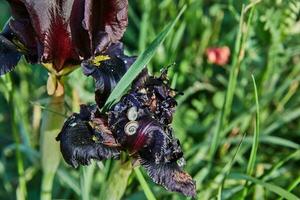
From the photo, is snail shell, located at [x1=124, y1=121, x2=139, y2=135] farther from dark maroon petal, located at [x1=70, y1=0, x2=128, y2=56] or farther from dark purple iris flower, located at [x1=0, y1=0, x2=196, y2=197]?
dark maroon petal, located at [x1=70, y1=0, x2=128, y2=56]

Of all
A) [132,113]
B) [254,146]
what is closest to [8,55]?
[132,113]

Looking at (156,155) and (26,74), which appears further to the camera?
(26,74)

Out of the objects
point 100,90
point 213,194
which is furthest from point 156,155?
point 213,194

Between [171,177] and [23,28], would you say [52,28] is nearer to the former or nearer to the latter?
[23,28]

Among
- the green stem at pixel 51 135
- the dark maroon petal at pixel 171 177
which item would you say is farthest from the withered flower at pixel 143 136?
the green stem at pixel 51 135

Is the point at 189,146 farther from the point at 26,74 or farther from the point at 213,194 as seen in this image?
the point at 26,74

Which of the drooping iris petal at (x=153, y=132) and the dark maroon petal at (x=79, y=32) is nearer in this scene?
the drooping iris petal at (x=153, y=132)

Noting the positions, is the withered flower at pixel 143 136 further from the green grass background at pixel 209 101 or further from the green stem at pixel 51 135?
the green grass background at pixel 209 101
